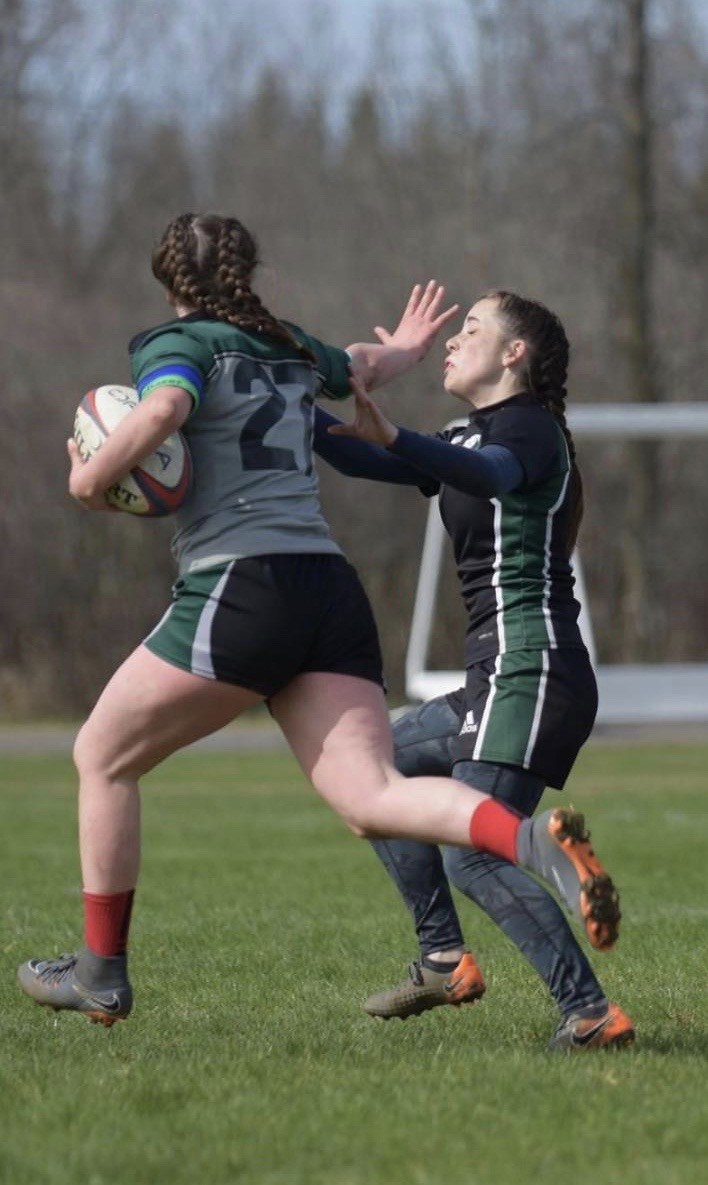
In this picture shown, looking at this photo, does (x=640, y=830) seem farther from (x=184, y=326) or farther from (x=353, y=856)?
(x=184, y=326)

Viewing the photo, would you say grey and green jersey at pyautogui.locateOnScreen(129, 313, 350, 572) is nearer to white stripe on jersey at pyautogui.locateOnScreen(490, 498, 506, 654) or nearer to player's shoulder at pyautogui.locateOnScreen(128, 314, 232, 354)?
player's shoulder at pyautogui.locateOnScreen(128, 314, 232, 354)

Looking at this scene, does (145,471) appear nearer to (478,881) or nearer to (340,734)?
(340,734)

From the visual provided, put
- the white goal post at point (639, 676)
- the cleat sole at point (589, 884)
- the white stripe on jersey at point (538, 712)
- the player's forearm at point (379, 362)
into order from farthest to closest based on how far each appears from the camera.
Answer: the white goal post at point (639, 676), the player's forearm at point (379, 362), the white stripe on jersey at point (538, 712), the cleat sole at point (589, 884)

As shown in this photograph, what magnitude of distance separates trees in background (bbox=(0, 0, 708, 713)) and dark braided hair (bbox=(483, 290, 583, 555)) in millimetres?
20984

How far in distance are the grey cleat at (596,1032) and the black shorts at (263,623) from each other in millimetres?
1021

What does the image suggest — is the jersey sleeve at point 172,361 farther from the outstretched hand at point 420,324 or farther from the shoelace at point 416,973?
the shoelace at point 416,973

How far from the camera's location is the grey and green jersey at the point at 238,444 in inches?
203

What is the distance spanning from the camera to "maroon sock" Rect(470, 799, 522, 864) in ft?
16.2

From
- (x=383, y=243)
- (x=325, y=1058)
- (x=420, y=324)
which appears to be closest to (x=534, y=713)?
(x=325, y=1058)

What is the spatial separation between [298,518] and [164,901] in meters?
4.67

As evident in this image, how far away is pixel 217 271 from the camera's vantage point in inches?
208

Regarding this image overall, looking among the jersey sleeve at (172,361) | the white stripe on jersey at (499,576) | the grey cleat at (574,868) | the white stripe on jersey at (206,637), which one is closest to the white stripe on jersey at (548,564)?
the white stripe on jersey at (499,576)

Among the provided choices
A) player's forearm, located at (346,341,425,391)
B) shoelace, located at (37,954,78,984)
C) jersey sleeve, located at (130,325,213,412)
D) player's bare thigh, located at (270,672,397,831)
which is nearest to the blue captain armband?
jersey sleeve, located at (130,325,213,412)

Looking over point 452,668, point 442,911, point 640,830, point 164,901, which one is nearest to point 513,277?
point 452,668
